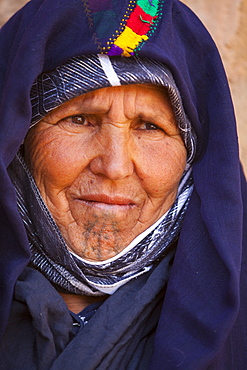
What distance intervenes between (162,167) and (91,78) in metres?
0.42

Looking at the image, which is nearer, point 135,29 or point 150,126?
Result: point 135,29

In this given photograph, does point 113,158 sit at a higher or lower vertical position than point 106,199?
higher

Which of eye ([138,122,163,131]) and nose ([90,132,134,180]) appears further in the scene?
eye ([138,122,163,131])

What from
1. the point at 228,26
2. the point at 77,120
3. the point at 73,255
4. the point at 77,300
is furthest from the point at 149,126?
the point at 228,26

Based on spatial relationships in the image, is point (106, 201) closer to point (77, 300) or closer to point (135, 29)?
point (77, 300)

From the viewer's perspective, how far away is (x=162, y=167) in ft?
6.36

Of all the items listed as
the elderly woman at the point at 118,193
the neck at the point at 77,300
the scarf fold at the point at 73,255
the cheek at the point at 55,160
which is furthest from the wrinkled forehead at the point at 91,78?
the neck at the point at 77,300

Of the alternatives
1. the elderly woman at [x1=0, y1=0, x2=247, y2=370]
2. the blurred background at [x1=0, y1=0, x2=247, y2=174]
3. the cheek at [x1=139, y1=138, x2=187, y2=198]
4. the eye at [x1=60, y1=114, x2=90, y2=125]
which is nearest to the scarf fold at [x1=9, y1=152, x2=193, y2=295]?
the elderly woman at [x1=0, y1=0, x2=247, y2=370]

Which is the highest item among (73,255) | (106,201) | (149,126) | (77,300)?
(149,126)

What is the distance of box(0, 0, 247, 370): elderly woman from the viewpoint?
1749 mm

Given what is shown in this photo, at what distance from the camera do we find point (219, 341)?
1642 millimetres

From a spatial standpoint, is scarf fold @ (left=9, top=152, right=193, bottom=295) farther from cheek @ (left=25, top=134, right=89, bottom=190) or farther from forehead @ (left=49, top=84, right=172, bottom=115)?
forehead @ (left=49, top=84, right=172, bottom=115)

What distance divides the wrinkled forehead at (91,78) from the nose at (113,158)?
192mm

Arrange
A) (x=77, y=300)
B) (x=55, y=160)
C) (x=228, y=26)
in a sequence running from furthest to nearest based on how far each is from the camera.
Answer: (x=228, y=26), (x=77, y=300), (x=55, y=160)
